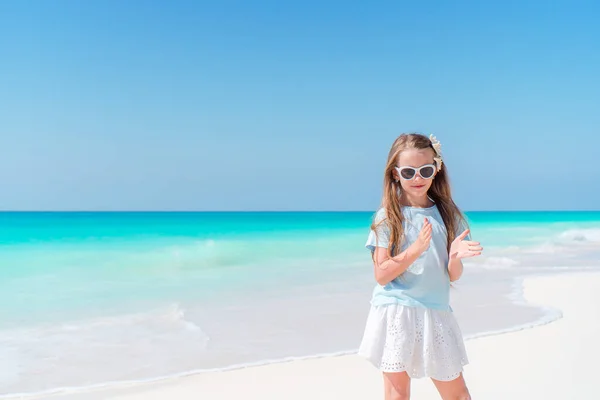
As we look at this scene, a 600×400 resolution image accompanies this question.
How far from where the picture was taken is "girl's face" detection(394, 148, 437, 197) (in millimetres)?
3006

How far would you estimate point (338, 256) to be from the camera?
17859 mm

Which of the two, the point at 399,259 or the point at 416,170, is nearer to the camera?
the point at 399,259

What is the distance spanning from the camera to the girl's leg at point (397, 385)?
291 centimetres

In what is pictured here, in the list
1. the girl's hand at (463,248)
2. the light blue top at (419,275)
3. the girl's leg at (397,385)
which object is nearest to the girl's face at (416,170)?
the light blue top at (419,275)

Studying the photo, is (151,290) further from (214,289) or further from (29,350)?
(29,350)

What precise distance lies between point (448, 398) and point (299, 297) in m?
6.56

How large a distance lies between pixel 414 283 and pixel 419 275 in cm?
4

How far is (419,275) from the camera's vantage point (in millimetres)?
2947

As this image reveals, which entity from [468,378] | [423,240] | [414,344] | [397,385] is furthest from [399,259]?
[468,378]

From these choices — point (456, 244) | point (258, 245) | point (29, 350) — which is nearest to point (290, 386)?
point (456, 244)

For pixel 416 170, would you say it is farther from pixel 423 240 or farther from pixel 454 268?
pixel 454 268

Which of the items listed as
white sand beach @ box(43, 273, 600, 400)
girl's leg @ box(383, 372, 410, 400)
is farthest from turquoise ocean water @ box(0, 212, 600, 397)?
Answer: girl's leg @ box(383, 372, 410, 400)

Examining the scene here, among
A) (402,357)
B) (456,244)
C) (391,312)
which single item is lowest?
(402,357)

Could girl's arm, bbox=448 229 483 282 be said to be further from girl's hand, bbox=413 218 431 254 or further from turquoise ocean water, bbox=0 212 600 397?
turquoise ocean water, bbox=0 212 600 397
